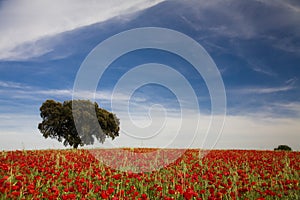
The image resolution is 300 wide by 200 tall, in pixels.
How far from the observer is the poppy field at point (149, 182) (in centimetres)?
696

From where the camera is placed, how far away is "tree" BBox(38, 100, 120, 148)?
3275cm

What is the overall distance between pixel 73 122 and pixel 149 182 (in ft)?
85.7

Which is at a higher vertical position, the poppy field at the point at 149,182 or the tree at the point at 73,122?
the tree at the point at 73,122

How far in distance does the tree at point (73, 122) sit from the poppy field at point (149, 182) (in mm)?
19458

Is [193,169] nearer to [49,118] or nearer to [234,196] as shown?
[234,196]

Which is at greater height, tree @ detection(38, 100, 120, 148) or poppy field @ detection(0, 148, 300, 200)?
tree @ detection(38, 100, 120, 148)

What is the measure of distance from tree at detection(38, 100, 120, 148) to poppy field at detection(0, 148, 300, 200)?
1946cm

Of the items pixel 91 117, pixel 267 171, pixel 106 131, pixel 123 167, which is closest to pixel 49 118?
pixel 91 117

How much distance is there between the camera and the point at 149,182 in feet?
30.3

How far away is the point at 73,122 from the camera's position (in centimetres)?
3375

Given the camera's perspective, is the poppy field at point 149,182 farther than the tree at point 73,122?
No

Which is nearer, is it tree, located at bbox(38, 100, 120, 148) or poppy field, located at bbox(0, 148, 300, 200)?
poppy field, located at bbox(0, 148, 300, 200)

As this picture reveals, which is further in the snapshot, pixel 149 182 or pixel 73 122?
pixel 73 122

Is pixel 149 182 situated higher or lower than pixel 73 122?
lower
